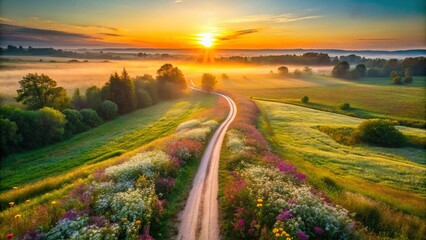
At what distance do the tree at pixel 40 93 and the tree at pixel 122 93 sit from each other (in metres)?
16.6

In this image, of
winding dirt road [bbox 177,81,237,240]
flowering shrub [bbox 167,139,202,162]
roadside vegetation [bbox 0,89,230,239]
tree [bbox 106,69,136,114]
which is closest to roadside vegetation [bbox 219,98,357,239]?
winding dirt road [bbox 177,81,237,240]

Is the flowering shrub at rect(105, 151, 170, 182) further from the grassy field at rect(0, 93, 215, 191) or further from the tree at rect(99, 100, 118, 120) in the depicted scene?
the tree at rect(99, 100, 118, 120)

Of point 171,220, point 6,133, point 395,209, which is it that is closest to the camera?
point 171,220

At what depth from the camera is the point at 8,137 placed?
40.8 meters

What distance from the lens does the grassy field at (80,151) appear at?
1252 inches

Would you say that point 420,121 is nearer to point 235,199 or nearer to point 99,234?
point 235,199

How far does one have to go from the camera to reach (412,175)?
104ft

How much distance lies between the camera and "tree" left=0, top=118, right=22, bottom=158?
39.7 m

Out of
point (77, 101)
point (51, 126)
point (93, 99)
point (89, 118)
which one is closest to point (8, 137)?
point (51, 126)

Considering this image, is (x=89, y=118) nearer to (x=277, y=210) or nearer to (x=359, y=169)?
(x=359, y=169)

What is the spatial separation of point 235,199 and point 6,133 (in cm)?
4143

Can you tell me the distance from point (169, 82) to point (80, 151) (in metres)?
71.7

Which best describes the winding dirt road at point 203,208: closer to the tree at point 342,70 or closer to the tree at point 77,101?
the tree at point 77,101

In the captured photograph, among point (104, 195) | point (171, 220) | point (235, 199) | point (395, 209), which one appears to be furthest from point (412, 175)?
point (104, 195)
